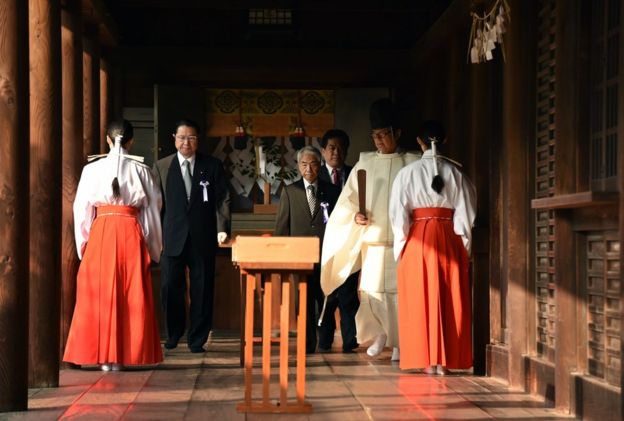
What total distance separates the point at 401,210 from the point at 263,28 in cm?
471

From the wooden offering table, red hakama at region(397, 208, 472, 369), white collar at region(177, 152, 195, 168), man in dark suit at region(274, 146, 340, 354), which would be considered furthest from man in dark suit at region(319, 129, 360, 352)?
the wooden offering table

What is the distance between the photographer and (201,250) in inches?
353

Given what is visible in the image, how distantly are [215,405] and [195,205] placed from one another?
3357mm

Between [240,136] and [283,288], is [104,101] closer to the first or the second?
[240,136]

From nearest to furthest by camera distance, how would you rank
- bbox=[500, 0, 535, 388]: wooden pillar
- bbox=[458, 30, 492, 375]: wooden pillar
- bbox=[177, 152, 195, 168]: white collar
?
bbox=[500, 0, 535, 388]: wooden pillar
bbox=[458, 30, 492, 375]: wooden pillar
bbox=[177, 152, 195, 168]: white collar

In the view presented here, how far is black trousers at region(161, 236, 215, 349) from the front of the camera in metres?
8.90

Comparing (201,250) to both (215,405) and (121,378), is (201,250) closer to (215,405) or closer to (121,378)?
(121,378)

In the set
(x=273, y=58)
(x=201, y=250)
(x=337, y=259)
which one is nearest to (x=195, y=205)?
(x=201, y=250)

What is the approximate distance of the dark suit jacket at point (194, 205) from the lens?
8.97 m

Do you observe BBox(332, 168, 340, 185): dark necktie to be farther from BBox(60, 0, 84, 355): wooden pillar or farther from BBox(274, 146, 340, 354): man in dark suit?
BBox(60, 0, 84, 355): wooden pillar

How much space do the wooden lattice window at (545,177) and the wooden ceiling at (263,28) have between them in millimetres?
4879

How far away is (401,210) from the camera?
754 centimetres

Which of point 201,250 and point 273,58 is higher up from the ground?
point 273,58

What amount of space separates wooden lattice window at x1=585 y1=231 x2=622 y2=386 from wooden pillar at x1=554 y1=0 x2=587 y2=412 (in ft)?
0.33
